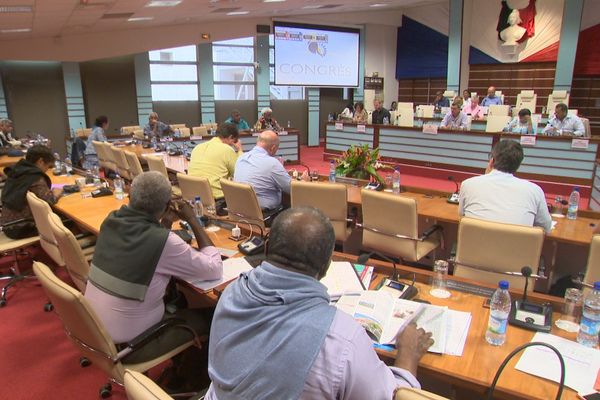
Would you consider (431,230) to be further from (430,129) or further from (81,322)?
(430,129)

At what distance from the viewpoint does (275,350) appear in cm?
106

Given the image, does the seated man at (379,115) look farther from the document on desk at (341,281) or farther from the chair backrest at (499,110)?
the document on desk at (341,281)

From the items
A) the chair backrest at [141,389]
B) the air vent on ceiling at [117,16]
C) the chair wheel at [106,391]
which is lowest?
the chair wheel at [106,391]

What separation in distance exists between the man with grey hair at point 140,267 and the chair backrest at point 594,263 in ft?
5.79

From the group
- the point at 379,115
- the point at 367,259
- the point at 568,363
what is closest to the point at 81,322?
the point at 367,259

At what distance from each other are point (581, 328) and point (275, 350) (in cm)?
119

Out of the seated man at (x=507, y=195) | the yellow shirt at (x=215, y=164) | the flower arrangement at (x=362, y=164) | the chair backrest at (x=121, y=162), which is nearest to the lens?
the seated man at (x=507, y=195)

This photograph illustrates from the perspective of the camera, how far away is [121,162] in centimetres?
619

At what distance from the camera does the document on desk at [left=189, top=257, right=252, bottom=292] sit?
2.04 meters

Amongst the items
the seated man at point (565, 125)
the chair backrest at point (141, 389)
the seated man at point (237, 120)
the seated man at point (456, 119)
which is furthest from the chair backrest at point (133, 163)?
the seated man at point (565, 125)

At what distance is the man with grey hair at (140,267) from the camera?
6.18 ft

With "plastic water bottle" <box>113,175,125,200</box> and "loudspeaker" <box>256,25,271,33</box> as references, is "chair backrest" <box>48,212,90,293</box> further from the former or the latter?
"loudspeaker" <box>256,25,271,33</box>

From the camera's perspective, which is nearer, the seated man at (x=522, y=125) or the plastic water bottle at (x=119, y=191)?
the plastic water bottle at (x=119, y=191)

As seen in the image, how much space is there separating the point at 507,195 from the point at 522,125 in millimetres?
5337
